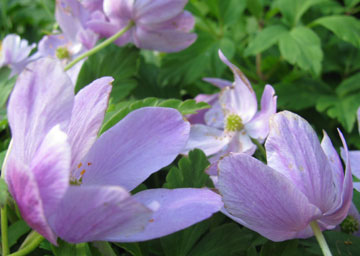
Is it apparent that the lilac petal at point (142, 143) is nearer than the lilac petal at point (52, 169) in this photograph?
No

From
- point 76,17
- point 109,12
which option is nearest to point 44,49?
point 76,17

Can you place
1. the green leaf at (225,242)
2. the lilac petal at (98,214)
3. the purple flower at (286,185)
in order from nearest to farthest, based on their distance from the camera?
the lilac petal at (98,214) → the purple flower at (286,185) → the green leaf at (225,242)

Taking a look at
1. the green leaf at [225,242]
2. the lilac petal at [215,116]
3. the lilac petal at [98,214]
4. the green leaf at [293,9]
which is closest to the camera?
the lilac petal at [98,214]

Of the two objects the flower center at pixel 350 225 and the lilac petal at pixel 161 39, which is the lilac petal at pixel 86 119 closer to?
the flower center at pixel 350 225

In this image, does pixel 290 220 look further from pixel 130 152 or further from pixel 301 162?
pixel 130 152

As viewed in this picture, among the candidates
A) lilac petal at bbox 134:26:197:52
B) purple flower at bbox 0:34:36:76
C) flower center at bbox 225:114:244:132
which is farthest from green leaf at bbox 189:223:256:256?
purple flower at bbox 0:34:36:76

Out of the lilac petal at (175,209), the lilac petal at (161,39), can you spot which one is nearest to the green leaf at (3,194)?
the lilac petal at (175,209)

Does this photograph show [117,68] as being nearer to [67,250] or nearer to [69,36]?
[69,36]
